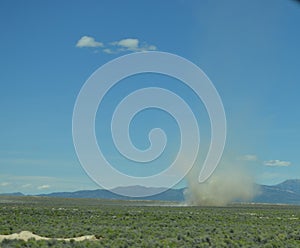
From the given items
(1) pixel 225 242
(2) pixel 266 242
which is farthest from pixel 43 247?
(2) pixel 266 242

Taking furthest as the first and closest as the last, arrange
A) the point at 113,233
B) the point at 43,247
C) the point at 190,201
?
the point at 190,201 < the point at 113,233 < the point at 43,247

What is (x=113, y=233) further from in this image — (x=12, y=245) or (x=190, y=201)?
(x=190, y=201)

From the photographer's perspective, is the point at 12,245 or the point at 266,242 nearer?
the point at 12,245

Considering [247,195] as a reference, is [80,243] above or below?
below

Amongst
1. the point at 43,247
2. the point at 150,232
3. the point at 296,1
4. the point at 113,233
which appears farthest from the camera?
the point at 150,232

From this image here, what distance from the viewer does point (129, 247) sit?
85.2 feet

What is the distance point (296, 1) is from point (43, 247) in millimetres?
18945

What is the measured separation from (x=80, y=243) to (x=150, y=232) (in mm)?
8474

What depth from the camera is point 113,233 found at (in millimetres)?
32094

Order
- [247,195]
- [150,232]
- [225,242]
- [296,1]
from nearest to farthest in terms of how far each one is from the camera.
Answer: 1. [296,1]
2. [225,242]
3. [150,232]
4. [247,195]

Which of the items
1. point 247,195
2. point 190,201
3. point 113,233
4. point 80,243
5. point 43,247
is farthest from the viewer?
point 247,195

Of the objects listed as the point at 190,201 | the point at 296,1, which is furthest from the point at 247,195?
the point at 296,1

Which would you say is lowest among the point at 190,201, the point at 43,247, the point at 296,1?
the point at 43,247

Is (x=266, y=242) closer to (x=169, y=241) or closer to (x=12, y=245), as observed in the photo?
(x=169, y=241)
